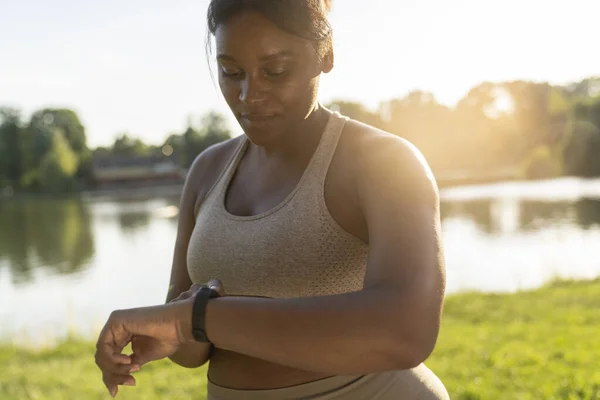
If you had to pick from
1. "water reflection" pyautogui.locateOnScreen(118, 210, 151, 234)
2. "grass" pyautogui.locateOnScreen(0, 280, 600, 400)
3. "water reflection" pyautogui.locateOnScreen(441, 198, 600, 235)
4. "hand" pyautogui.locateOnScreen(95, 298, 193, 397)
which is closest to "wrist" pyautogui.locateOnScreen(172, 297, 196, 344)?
"hand" pyautogui.locateOnScreen(95, 298, 193, 397)

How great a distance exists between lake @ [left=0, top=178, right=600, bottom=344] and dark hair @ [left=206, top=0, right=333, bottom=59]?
10.1 m

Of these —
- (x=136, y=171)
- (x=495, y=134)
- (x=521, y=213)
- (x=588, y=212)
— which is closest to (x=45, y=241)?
(x=521, y=213)

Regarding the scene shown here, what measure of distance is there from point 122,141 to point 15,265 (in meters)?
68.1

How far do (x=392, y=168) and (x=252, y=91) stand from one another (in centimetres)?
40

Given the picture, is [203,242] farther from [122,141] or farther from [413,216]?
[122,141]

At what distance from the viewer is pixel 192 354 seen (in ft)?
5.57

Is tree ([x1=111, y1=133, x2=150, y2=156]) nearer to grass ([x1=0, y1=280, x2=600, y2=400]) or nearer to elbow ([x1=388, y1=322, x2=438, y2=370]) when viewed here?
grass ([x1=0, y1=280, x2=600, y2=400])

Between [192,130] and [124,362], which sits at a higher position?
[124,362]

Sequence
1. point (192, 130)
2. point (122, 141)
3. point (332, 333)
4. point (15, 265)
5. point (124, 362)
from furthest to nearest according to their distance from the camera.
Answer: point (122, 141) < point (192, 130) < point (15, 265) < point (124, 362) < point (332, 333)

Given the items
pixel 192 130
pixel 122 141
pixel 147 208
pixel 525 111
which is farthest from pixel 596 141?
→ pixel 122 141

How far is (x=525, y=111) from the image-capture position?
55.1 m

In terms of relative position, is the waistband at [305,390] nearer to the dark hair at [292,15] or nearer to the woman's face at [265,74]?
the woman's face at [265,74]

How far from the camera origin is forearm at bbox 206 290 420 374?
1.15m

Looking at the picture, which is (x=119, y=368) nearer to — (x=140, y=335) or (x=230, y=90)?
(x=140, y=335)
